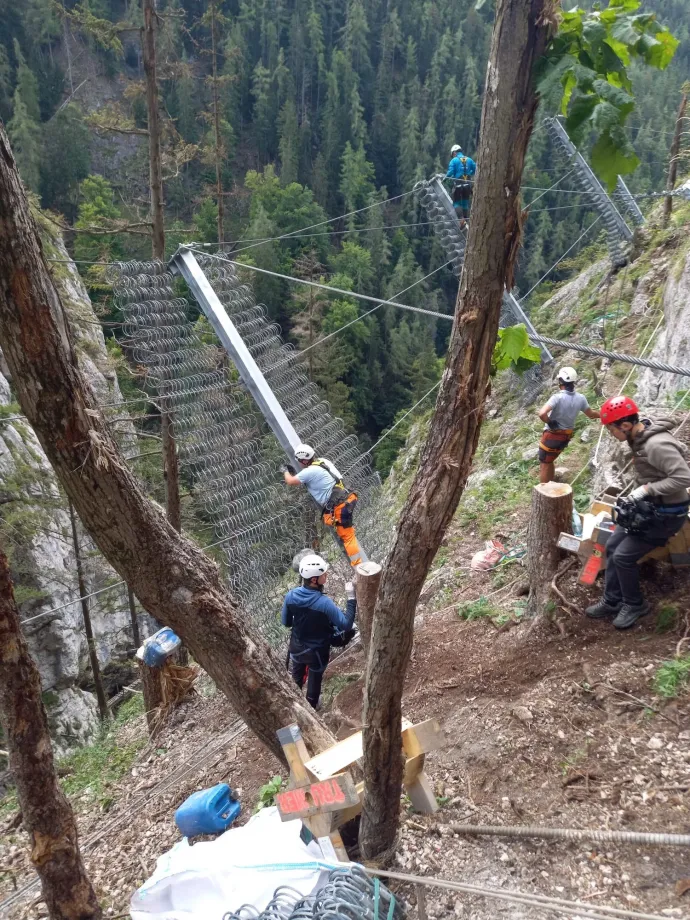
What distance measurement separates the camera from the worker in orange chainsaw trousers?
5.50 meters

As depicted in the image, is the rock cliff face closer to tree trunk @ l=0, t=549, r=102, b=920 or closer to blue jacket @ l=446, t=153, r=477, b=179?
blue jacket @ l=446, t=153, r=477, b=179

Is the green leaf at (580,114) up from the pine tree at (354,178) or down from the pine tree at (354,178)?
down

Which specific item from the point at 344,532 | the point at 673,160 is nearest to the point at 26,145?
the point at 673,160

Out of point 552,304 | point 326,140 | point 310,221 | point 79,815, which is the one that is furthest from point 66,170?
point 79,815

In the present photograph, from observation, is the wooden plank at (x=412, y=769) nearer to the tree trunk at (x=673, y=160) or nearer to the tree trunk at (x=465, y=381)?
the tree trunk at (x=465, y=381)

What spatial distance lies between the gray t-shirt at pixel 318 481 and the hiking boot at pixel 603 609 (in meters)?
2.33

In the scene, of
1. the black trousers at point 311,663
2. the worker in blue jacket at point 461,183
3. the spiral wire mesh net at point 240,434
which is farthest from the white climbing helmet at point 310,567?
the worker in blue jacket at point 461,183

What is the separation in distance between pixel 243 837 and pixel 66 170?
43034 mm

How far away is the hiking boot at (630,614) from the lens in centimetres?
389

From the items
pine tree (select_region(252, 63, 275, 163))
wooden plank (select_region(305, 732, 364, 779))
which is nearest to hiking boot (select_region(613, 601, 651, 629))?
wooden plank (select_region(305, 732, 364, 779))

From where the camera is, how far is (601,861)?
2592mm

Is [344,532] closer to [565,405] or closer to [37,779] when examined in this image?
[565,405]

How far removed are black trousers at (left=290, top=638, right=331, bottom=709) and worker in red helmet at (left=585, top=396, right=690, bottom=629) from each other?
2.06 metres

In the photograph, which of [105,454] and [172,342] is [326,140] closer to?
[172,342]
